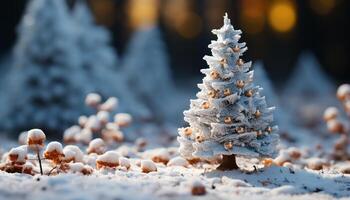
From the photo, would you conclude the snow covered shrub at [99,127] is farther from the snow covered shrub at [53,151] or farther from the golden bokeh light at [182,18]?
the golden bokeh light at [182,18]

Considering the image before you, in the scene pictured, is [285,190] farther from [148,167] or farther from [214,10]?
[214,10]

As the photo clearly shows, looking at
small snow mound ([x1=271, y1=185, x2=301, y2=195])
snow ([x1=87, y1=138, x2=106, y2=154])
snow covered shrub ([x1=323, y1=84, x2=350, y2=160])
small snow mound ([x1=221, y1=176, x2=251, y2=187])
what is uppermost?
snow covered shrub ([x1=323, y1=84, x2=350, y2=160])

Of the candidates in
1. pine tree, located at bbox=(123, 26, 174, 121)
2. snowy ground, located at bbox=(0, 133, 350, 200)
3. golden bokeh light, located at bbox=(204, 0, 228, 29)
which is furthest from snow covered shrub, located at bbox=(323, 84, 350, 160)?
golden bokeh light, located at bbox=(204, 0, 228, 29)

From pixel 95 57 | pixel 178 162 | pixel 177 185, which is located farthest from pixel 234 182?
pixel 95 57

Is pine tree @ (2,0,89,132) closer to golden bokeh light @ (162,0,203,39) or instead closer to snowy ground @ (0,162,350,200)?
snowy ground @ (0,162,350,200)

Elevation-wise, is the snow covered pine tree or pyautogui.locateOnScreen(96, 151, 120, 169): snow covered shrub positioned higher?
the snow covered pine tree

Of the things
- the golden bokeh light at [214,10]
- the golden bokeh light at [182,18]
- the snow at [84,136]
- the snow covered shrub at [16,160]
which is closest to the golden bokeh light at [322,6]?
the golden bokeh light at [214,10]

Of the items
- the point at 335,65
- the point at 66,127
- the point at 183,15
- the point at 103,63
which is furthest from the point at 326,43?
the point at 66,127
